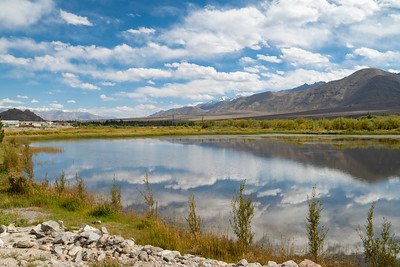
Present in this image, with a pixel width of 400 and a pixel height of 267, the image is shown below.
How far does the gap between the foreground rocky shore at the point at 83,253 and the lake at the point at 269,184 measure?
16.3ft

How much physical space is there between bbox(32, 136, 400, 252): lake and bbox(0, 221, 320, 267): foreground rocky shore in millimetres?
4954

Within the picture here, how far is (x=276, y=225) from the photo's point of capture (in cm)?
1639

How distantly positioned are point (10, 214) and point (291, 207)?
42.6ft

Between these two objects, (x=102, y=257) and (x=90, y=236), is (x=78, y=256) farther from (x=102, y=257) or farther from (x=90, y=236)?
(x=90, y=236)

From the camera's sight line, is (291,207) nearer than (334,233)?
No

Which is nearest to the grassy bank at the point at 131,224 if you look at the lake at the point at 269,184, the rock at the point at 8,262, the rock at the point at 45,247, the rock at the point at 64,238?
the lake at the point at 269,184

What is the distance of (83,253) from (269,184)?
1874 centimetres

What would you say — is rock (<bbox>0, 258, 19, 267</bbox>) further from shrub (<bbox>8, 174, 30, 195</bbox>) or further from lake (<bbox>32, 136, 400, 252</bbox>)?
shrub (<bbox>8, 174, 30, 195</bbox>)

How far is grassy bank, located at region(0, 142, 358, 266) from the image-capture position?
1182 centimetres

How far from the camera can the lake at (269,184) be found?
16.6 m

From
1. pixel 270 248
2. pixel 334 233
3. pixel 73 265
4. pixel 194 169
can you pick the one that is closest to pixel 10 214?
pixel 73 265

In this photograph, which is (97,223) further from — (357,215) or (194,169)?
(194,169)

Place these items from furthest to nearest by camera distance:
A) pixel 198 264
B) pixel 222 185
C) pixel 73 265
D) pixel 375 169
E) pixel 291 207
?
pixel 375 169
pixel 222 185
pixel 291 207
pixel 198 264
pixel 73 265

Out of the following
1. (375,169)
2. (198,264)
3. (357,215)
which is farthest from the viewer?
(375,169)
